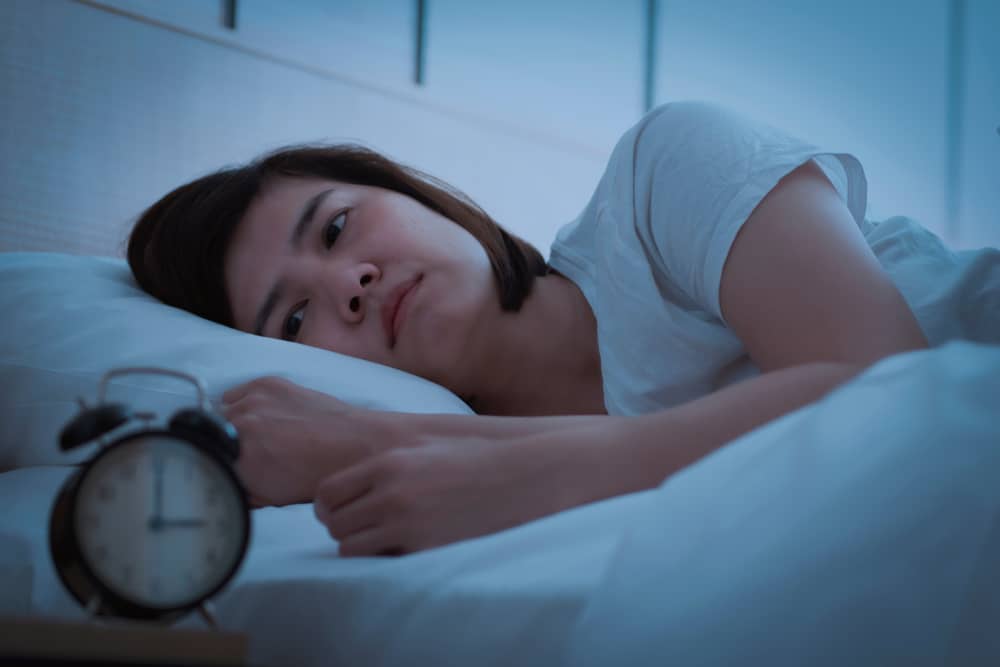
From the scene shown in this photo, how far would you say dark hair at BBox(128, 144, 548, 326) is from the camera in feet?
4.68

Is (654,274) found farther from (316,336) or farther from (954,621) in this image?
(954,621)

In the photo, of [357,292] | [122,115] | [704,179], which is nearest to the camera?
[704,179]

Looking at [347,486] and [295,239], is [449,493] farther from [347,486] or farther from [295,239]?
[295,239]

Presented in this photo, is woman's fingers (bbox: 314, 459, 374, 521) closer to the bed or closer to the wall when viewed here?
the bed

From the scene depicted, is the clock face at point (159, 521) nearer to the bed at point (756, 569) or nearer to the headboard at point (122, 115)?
the bed at point (756, 569)

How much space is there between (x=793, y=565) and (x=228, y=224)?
116 cm

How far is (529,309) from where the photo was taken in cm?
140

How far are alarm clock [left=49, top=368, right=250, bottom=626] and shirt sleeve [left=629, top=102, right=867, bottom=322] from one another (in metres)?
0.62

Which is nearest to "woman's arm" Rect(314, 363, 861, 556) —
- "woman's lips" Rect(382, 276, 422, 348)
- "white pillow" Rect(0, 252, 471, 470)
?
"white pillow" Rect(0, 252, 471, 470)

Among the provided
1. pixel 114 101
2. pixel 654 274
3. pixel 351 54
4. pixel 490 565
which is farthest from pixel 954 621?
pixel 351 54

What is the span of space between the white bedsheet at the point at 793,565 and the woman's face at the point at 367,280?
753mm

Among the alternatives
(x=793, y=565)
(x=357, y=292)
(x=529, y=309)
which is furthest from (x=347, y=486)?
(x=529, y=309)

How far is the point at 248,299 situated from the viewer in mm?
1346

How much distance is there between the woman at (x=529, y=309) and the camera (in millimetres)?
684
